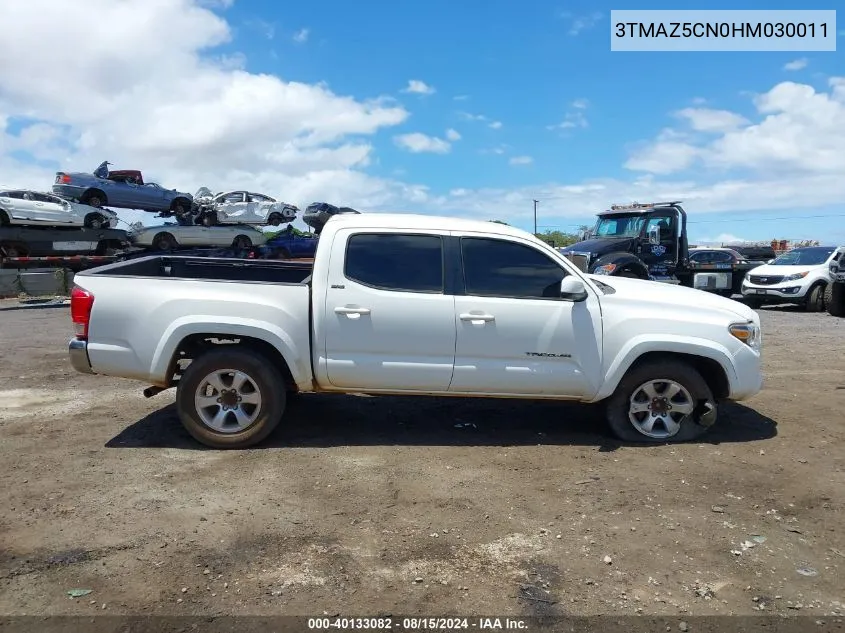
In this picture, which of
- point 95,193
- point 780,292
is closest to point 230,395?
point 780,292

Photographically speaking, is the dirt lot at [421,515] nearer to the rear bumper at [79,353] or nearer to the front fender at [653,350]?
the front fender at [653,350]

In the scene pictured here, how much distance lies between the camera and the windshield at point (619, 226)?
583 inches

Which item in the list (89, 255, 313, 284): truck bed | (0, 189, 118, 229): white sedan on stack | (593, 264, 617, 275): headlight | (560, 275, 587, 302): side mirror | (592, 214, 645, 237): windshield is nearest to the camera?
(560, 275, 587, 302): side mirror

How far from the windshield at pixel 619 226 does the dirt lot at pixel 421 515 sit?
8.98m

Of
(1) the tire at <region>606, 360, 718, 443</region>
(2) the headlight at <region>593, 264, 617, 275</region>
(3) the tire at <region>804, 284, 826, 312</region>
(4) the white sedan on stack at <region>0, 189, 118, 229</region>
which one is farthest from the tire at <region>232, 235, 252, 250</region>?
(1) the tire at <region>606, 360, 718, 443</region>

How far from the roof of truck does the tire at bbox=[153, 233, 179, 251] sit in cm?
1741

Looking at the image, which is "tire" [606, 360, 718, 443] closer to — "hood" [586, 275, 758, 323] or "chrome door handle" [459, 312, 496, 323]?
"hood" [586, 275, 758, 323]

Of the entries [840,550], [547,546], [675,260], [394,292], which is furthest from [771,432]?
[675,260]

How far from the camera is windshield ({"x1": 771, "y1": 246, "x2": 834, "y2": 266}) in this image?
16578 millimetres

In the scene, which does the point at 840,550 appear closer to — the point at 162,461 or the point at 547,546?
the point at 547,546

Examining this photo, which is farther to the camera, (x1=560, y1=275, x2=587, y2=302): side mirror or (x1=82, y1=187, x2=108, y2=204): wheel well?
(x1=82, y1=187, x2=108, y2=204): wheel well

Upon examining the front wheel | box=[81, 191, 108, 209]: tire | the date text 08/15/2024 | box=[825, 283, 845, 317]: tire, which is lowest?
the date text 08/15/2024

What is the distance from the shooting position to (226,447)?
17.0ft

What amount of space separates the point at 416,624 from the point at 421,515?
1101 mm
